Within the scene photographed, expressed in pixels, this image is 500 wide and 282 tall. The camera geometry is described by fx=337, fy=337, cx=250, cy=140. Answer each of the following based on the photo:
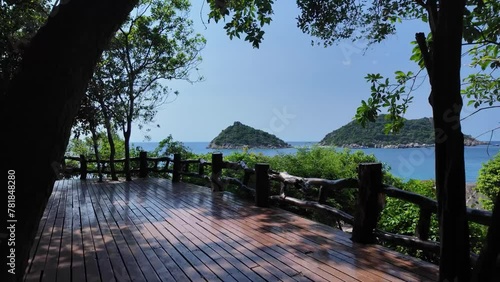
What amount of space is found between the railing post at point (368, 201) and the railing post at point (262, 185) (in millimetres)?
2032

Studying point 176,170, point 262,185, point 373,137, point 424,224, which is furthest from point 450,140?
point 373,137

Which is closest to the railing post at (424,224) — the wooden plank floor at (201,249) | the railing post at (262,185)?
the wooden plank floor at (201,249)

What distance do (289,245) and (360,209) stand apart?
0.82 metres

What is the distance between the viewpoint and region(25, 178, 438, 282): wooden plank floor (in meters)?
2.71

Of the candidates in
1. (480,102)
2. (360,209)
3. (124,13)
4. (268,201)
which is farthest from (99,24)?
(268,201)

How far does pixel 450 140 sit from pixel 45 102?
152cm

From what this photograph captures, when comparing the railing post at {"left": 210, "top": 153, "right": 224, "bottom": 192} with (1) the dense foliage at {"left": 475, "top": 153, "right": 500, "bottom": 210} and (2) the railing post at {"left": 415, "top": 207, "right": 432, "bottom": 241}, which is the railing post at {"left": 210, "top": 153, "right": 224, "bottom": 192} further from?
(1) the dense foliage at {"left": 475, "top": 153, "right": 500, "bottom": 210}

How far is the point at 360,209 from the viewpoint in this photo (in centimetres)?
348

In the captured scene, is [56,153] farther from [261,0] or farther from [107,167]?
[107,167]

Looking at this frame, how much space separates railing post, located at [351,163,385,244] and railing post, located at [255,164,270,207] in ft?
6.67

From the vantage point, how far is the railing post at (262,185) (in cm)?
533

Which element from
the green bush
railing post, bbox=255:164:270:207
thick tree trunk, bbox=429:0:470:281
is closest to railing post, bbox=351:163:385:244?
the green bush

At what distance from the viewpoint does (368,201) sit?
341 cm

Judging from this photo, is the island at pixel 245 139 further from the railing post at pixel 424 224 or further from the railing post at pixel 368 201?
the railing post at pixel 424 224
